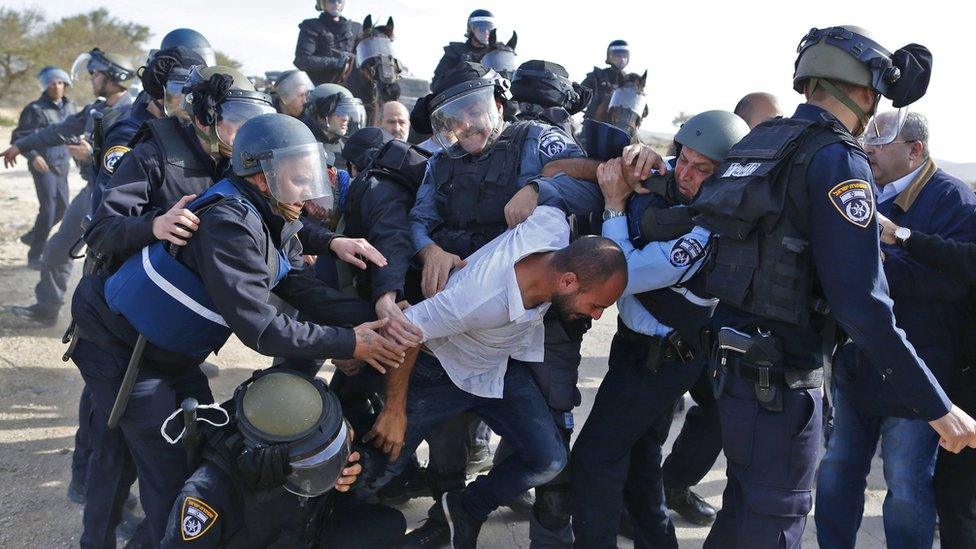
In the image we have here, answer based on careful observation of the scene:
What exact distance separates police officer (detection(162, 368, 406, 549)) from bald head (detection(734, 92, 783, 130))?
2472 mm

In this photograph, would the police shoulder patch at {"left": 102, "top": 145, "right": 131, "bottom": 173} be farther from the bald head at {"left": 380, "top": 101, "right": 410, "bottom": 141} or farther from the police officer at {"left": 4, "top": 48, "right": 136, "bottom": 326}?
the police officer at {"left": 4, "top": 48, "right": 136, "bottom": 326}

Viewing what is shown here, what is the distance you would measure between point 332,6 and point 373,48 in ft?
5.35

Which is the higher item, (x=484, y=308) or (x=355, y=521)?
(x=484, y=308)

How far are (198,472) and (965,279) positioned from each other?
2.90 m

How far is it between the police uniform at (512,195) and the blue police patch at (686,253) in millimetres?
500

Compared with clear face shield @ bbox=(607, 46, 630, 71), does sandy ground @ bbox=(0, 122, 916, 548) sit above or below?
below

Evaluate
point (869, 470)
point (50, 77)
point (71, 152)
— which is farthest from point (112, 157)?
point (50, 77)

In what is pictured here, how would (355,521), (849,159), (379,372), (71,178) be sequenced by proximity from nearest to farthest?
(849,159), (355,521), (379,372), (71,178)

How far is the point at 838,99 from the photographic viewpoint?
7.93ft

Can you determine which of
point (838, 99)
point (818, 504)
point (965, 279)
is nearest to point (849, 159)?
point (838, 99)

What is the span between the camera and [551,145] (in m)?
3.30

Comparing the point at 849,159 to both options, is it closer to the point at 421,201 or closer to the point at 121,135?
the point at 421,201

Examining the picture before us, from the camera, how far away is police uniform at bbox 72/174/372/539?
8.08 ft

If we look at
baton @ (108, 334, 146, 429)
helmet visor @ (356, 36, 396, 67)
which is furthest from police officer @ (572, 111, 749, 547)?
helmet visor @ (356, 36, 396, 67)
